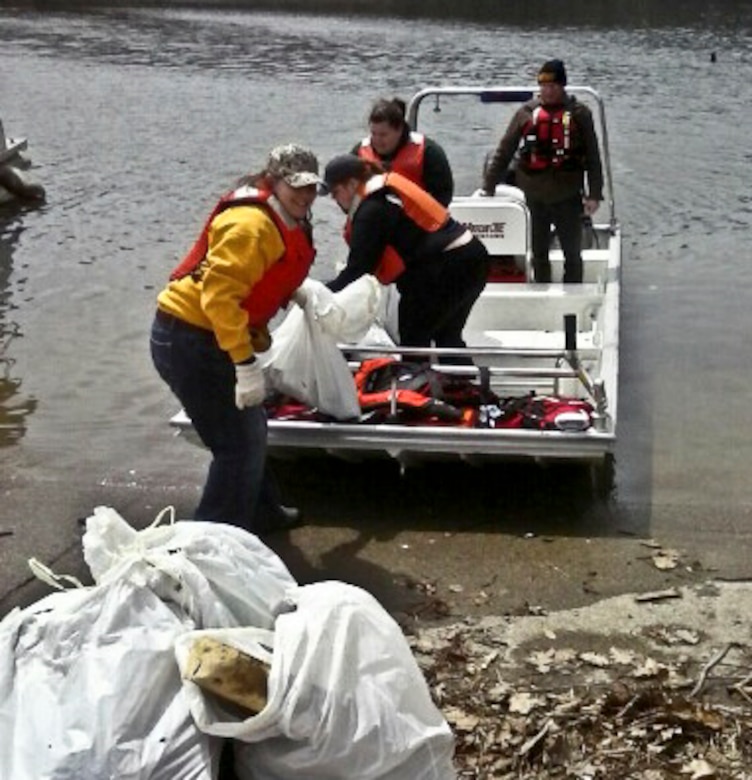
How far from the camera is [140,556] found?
3.50 m

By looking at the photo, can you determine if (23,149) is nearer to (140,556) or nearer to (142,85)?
(142,85)

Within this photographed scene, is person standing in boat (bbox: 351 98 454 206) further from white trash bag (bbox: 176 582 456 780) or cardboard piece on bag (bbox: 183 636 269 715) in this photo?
cardboard piece on bag (bbox: 183 636 269 715)

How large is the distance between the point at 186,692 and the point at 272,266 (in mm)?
1812

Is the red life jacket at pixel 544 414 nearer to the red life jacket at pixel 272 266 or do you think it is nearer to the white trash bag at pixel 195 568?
the red life jacket at pixel 272 266

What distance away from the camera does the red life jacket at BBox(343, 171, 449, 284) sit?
577 cm

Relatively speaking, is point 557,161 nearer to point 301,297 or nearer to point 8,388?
point 301,297

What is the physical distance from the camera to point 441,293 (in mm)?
6168

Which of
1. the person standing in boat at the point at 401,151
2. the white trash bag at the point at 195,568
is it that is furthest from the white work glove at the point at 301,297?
the white trash bag at the point at 195,568

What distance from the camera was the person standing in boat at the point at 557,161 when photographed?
25.4 ft

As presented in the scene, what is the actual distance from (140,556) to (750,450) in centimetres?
413

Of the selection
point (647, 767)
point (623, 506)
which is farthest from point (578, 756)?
point (623, 506)

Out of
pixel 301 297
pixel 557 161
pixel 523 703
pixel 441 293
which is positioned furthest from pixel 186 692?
pixel 557 161

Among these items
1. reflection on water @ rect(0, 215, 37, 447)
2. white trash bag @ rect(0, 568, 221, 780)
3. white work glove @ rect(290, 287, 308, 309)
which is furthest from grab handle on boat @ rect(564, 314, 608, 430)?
reflection on water @ rect(0, 215, 37, 447)

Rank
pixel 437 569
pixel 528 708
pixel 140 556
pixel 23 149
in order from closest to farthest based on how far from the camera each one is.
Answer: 1. pixel 140 556
2. pixel 528 708
3. pixel 437 569
4. pixel 23 149
